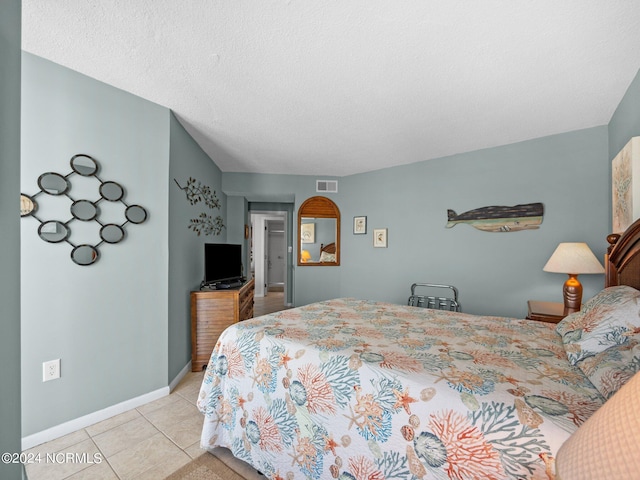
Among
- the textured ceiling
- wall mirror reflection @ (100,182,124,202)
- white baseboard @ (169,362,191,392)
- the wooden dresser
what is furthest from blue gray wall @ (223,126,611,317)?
wall mirror reflection @ (100,182,124,202)

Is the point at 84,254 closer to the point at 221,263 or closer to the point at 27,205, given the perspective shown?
the point at 27,205

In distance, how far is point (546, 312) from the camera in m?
2.33

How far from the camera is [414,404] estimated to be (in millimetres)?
1034

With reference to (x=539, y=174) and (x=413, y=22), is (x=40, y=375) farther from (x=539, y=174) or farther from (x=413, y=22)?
(x=539, y=174)

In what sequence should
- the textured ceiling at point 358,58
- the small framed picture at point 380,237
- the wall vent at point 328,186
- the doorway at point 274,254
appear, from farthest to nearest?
the doorway at point 274,254 < the wall vent at point 328,186 < the small framed picture at point 380,237 < the textured ceiling at point 358,58

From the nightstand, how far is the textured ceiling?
1.75 meters

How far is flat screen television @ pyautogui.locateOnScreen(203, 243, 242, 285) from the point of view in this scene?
315cm

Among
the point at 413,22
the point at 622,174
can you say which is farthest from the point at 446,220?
the point at 413,22

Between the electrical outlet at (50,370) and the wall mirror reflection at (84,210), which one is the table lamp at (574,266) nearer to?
the wall mirror reflection at (84,210)

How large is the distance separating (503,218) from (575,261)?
102cm

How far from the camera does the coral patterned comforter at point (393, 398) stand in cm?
88

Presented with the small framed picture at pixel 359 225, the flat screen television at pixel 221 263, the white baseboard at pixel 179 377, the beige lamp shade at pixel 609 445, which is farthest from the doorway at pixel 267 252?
the beige lamp shade at pixel 609 445

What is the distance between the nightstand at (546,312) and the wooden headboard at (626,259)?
452 mm

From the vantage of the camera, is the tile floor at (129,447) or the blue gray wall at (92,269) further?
the blue gray wall at (92,269)
